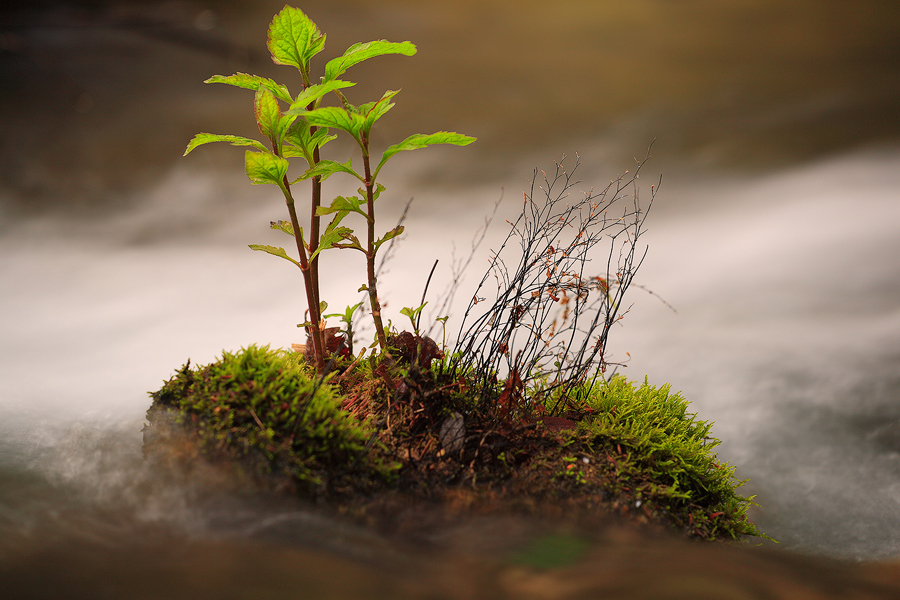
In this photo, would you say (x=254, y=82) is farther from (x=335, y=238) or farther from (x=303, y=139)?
(x=335, y=238)

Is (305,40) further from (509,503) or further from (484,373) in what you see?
(509,503)

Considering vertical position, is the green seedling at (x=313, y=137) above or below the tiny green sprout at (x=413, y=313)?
above

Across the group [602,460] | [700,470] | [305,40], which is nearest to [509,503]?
[602,460]

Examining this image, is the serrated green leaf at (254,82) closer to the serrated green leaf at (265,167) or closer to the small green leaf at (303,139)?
the small green leaf at (303,139)

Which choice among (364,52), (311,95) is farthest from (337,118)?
(364,52)

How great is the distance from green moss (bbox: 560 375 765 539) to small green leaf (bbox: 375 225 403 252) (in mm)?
879

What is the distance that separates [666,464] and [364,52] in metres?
1.56

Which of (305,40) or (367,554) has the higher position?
(305,40)

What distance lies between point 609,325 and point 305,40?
4.52 feet

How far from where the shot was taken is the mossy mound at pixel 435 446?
1.47 meters

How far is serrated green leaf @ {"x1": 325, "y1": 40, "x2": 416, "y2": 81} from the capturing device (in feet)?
5.19

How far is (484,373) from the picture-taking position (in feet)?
5.97

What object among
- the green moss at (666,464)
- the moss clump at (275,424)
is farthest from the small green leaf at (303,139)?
the green moss at (666,464)

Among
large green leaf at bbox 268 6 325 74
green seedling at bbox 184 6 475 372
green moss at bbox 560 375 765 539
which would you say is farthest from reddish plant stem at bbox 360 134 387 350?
green moss at bbox 560 375 765 539
